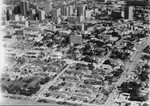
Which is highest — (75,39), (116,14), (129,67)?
(116,14)

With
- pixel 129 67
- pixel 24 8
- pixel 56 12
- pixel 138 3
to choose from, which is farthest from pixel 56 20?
pixel 129 67

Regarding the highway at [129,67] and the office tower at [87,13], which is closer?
the highway at [129,67]

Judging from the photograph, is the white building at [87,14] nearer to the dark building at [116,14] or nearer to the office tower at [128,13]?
the dark building at [116,14]

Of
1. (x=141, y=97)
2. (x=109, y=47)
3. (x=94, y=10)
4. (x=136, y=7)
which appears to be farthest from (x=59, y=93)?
(x=136, y=7)

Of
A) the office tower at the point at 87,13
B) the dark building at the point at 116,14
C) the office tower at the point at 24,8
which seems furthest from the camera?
the office tower at the point at 24,8

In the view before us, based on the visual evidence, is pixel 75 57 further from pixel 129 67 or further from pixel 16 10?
pixel 16 10

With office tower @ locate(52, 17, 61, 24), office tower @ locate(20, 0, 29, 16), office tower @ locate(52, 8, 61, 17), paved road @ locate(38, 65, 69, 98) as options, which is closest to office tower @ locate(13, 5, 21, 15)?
office tower @ locate(20, 0, 29, 16)

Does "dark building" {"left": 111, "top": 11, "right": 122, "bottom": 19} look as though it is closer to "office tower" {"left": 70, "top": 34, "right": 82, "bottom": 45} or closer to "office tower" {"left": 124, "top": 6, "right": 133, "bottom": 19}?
"office tower" {"left": 124, "top": 6, "right": 133, "bottom": 19}

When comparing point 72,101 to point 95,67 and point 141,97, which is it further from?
point 95,67

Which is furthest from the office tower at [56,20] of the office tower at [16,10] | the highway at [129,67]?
the highway at [129,67]
